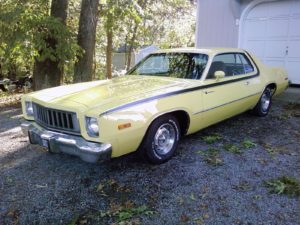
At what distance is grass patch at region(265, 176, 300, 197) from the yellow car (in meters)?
1.41

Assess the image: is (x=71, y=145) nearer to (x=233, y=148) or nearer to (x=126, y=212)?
(x=126, y=212)

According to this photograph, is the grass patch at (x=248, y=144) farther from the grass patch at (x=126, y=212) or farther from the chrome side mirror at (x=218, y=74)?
the grass patch at (x=126, y=212)

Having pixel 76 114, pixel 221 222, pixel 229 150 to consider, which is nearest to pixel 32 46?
pixel 76 114

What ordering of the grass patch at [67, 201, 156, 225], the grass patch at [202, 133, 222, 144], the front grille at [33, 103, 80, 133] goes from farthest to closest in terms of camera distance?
the grass patch at [202, 133, 222, 144]
the front grille at [33, 103, 80, 133]
the grass patch at [67, 201, 156, 225]

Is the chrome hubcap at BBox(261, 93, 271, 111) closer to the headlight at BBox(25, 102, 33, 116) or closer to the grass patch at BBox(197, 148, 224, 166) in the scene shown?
the grass patch at BBox(197, 148, 224, 166)

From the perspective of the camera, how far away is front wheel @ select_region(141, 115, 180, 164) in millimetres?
4148

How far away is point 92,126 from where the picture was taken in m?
3.63

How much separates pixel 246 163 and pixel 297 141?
59.1 inches

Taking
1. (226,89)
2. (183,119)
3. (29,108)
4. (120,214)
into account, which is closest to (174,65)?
(226,89)

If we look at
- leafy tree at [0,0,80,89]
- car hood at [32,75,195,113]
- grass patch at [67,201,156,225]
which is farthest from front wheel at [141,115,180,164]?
leafy tree at [0,0,80,89]

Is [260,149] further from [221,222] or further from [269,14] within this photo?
[269,14]

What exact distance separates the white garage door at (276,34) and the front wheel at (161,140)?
21.8 ft

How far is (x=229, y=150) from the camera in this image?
497cm

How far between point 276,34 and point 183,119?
22.1ft
